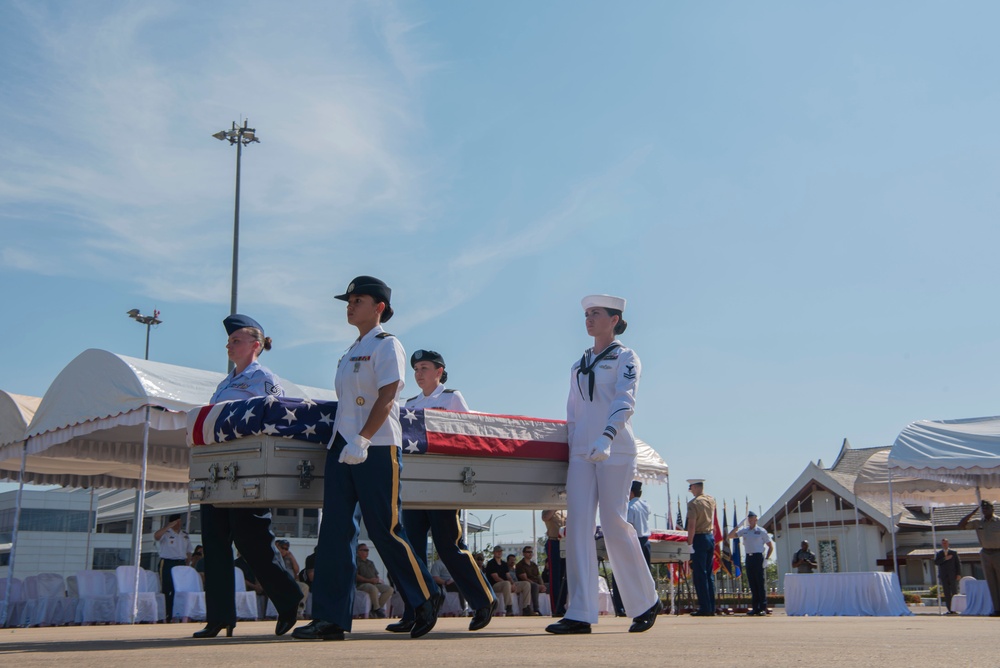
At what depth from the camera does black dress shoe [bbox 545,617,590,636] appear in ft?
20.1

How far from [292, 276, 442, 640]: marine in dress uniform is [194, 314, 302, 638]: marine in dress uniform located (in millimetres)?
825

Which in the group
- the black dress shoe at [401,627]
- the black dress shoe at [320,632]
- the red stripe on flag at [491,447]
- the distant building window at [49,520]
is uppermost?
the distant building window at [49,520]

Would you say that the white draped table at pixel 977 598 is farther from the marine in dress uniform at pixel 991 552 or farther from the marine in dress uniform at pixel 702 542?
the marine in dress uniform at pixel 702 542

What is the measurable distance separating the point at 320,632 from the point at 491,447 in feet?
5.85

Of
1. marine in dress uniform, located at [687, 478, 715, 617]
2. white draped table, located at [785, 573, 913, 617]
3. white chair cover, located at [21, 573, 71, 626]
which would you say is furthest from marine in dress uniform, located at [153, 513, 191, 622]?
white draped table, located at [785, 573, 913, 617]

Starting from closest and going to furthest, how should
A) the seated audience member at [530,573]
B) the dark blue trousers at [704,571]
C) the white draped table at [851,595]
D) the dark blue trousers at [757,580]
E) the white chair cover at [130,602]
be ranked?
the white chair cover at [130,602] → the dark blue trousers at [704,571] → the white draped table at [851,595] → the dark blue trousers at [757,580] → the seated audience member at [530,573]

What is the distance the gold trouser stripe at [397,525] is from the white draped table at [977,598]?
556 inches

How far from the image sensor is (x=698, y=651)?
13.8 feet

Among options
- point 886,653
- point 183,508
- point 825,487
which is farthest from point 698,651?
point 825,487

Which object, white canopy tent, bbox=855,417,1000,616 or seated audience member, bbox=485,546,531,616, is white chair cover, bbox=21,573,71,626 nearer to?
seated audience member, bbox=485,546,531,616

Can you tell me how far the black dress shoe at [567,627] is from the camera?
6.11 m

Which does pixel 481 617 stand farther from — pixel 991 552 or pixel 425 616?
pixel 991 552

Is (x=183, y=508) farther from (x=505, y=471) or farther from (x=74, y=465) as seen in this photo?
(x=505, y=471)

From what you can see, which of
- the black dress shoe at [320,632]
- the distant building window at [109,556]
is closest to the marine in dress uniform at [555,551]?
the black dress shoe at [320,632]
